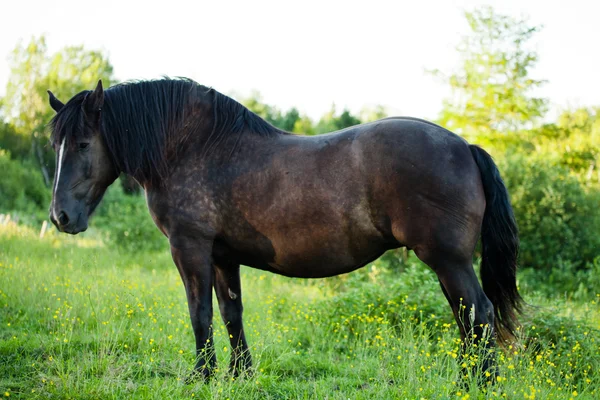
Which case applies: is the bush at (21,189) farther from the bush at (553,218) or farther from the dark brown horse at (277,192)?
the dark brown horse at (277,192)

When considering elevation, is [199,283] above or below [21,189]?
above

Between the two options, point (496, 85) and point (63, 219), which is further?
point (496, 85)

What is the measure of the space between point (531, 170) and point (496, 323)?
411 inches

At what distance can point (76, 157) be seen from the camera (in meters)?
4.18

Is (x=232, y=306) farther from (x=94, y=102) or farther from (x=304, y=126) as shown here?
(x=304, y=126)

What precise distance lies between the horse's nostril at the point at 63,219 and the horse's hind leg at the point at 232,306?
1.30 m

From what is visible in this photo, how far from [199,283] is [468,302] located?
210cm

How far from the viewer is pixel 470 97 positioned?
Answer: 2189cm

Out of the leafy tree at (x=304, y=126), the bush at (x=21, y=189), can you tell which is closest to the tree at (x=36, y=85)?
the bush at (x=21, y=189)

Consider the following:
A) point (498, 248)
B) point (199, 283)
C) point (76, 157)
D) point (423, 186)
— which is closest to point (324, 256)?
point (423, 186)

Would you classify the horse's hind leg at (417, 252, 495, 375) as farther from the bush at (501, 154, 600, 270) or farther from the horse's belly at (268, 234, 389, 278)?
the bush at (501, 154, 600, 270)

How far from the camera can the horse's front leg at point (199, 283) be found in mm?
4195

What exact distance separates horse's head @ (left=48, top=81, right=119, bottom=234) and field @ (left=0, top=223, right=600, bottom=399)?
4.01 feet

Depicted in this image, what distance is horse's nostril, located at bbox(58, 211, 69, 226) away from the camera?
4.09 m
